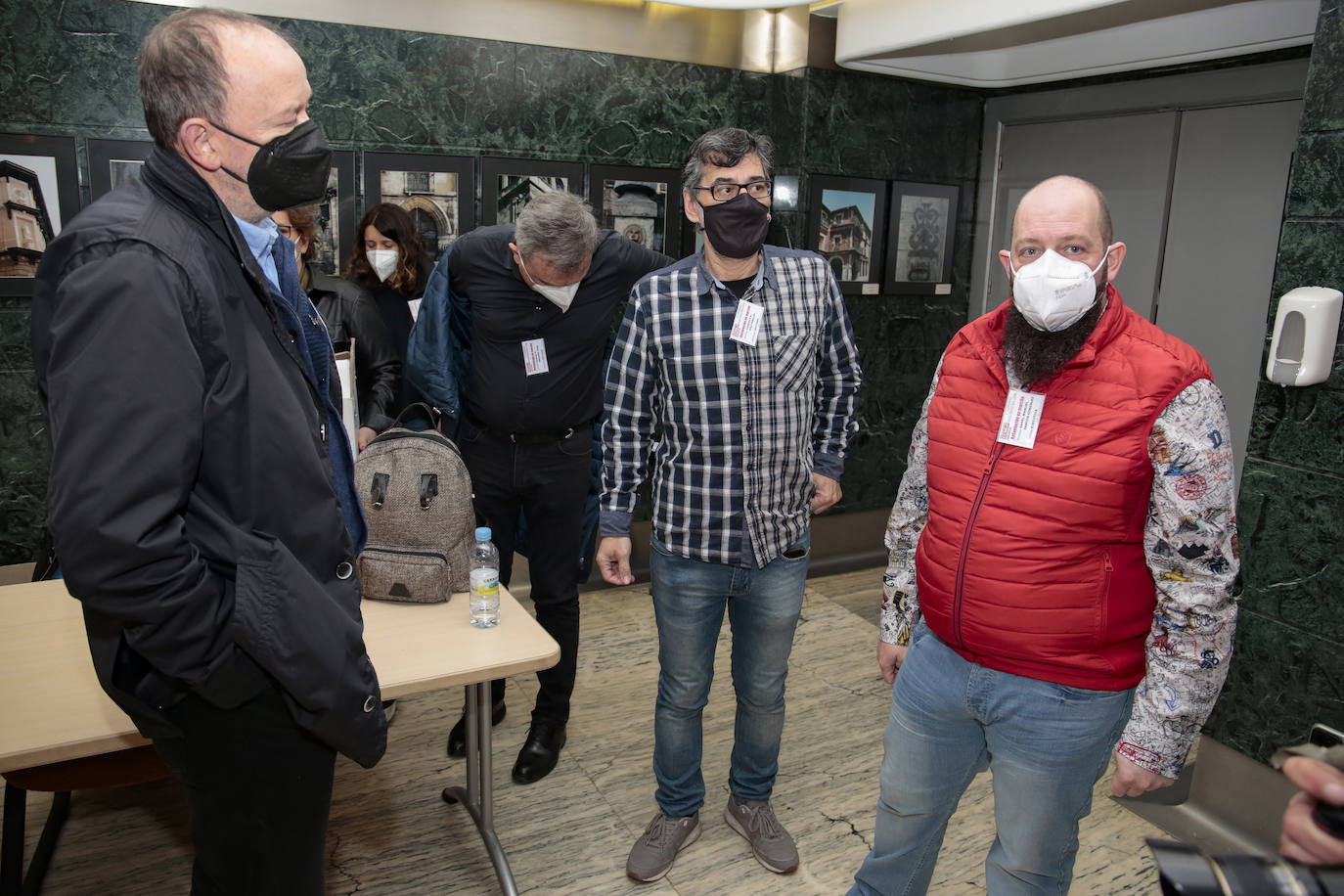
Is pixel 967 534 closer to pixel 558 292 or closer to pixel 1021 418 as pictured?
pixel 1021 418

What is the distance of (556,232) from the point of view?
2.55 metres

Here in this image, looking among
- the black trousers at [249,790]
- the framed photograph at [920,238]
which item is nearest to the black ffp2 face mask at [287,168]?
the black trousers at [249,790]

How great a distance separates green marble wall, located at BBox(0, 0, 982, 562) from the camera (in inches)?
125

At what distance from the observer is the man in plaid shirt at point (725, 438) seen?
7.17 feet

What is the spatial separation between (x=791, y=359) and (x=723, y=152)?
53 centimetres

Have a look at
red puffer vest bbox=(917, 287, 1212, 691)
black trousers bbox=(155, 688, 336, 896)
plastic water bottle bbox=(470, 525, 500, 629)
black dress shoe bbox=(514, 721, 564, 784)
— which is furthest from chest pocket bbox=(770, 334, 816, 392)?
black dress shoe bbox=(514, 721, 564, 784)

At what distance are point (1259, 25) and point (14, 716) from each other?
433 cm

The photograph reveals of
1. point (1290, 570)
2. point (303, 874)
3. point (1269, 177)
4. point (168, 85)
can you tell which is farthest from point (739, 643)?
point (1269, 177)

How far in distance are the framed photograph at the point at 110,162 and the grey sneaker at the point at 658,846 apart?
2869 mm

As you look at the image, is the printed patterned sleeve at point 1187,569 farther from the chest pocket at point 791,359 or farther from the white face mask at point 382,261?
the white face mask at point 382,261

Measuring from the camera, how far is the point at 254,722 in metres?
1.34

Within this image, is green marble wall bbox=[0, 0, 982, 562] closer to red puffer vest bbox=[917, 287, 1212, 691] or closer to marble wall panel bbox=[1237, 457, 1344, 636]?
marble wall panel bbox=[1237, 457, 1344, 636]

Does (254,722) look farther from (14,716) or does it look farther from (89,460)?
(14,716)

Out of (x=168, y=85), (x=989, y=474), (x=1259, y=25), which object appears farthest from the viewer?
(x=1259, y=25)
